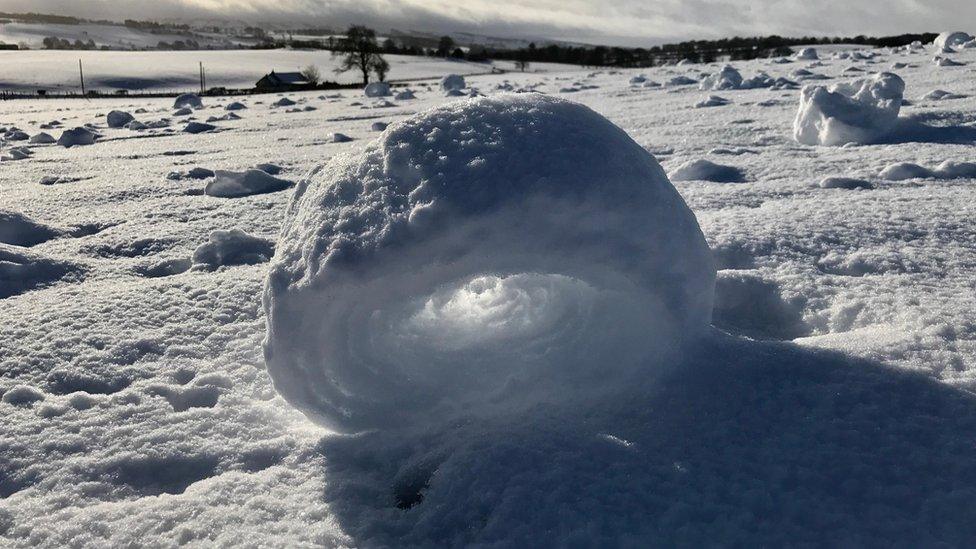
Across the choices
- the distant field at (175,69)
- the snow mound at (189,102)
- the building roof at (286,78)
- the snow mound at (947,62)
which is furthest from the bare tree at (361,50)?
the snow mound at (947,62)

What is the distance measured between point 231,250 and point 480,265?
7.30 ft

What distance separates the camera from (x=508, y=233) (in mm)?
1554

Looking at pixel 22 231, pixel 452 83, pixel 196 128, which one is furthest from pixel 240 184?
pixel 452 83

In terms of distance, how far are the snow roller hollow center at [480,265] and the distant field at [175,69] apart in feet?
123

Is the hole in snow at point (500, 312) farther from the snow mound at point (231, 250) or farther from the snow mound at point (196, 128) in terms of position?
the snow mound at point (196, 128)

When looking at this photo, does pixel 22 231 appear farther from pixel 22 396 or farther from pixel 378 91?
pixel 378 91

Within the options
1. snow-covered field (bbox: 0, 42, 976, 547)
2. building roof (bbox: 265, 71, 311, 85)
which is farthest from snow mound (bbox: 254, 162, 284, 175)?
building roof (bbox: 265, 71, 311, 85)

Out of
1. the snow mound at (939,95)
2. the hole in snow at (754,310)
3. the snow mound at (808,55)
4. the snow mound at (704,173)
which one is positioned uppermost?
the snow mound at (808,55)

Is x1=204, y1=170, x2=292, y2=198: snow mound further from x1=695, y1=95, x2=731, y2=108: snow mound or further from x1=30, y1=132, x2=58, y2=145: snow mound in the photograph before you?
x1=695, y1=95, x2=731, y2=108: snow mound

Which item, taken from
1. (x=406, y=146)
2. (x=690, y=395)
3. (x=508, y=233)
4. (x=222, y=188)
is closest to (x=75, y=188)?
(x=222, y=188)

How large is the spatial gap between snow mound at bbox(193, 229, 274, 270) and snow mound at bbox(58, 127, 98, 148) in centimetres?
675

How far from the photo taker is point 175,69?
40250 mm

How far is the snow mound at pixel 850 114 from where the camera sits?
17.9 feet

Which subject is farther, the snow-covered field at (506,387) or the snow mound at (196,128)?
the snow mound at (196,128)
